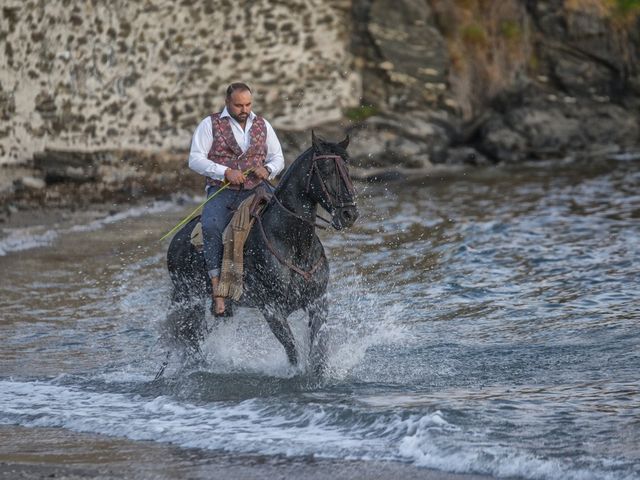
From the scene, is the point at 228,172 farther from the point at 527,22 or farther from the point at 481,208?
the point at 527,22

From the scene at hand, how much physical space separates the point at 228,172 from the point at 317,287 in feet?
3.24

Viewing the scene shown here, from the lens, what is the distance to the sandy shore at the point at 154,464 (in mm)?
6398

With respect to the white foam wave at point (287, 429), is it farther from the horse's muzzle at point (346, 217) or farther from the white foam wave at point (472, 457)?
the horse's muzzle at point (346, 217)

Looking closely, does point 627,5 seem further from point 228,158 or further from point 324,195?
point 324,195

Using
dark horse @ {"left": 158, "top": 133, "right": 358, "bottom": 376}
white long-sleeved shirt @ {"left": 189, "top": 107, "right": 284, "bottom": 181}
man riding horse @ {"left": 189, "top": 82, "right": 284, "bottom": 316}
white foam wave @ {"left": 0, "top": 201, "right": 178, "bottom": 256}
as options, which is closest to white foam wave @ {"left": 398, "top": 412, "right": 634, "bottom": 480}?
dark horse @ {"left": 158, "top": 133, "right": 358, "bottom": 376}

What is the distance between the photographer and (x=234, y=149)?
28.0ft

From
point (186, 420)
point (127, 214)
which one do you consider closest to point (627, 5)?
point (127, 214)

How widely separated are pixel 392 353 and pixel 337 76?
13.2m

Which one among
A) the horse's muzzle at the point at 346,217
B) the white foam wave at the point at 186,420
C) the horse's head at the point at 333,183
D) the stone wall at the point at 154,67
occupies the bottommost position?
the white foam wave at the point at 186,420

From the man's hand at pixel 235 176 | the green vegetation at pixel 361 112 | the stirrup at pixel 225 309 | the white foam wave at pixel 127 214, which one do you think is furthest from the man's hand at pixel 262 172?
the green vegetation at pixel 361 112

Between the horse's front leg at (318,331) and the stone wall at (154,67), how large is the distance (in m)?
10.0

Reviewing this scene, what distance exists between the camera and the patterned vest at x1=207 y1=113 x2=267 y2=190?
28.0ft

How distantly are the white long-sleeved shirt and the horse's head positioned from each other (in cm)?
58

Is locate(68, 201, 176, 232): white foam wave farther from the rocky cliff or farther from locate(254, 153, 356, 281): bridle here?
locate(254, 153, 356, 281): bridle
